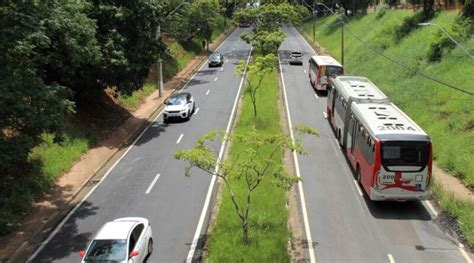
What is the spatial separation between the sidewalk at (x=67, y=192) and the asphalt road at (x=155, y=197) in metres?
0.62

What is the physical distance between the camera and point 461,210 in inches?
790

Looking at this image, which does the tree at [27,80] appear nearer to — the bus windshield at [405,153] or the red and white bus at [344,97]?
the bus windshield at [405,153]

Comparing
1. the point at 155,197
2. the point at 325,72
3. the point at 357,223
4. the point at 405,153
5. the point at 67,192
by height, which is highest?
the point at 405,153

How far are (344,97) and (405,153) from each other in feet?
31.6

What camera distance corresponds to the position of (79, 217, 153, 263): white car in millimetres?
15086

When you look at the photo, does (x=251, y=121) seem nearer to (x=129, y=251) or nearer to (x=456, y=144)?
(x=456, y=144)

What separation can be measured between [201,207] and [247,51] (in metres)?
57.1

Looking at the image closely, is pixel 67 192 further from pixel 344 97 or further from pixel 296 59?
pixel 296 59

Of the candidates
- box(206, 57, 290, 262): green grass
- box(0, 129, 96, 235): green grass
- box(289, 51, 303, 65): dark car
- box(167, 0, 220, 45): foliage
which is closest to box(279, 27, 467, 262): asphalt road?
box(206, 57, 290, 262): green grass

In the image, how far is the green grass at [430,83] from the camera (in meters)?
26.3

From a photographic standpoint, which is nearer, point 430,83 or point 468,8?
point 430,83

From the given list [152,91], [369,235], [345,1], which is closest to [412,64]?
[152,91]

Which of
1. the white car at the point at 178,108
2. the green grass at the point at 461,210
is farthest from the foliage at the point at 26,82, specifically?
the green grass at the point at 461,210

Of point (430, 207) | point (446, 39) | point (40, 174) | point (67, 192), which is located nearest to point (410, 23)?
point (446, 39)
